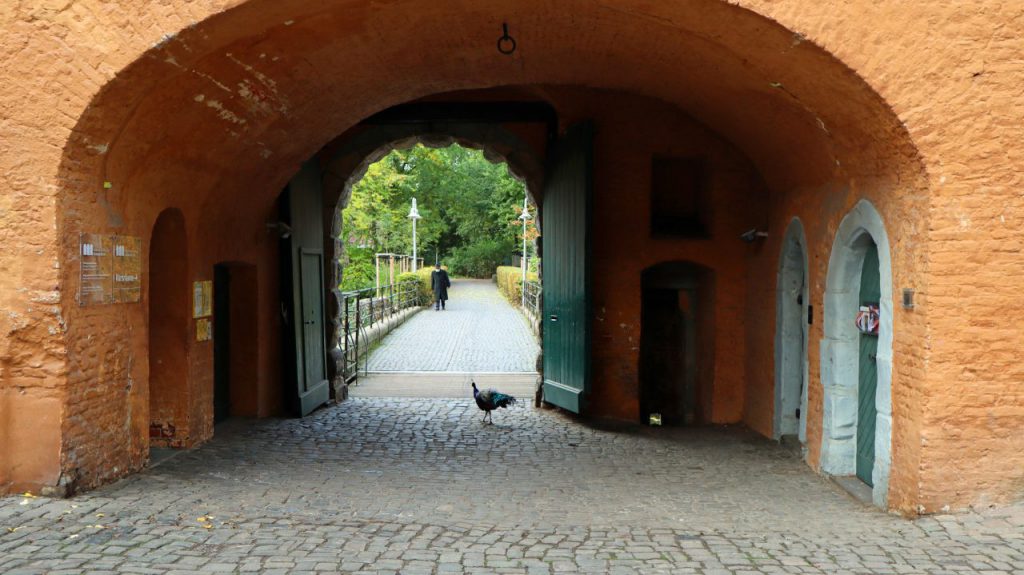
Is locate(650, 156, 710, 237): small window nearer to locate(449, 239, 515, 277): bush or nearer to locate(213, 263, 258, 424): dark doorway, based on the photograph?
locate(213, 263, 258, 424): dark doorway

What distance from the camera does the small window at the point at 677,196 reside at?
9.16m

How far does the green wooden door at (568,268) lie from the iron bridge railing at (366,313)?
3338 mm

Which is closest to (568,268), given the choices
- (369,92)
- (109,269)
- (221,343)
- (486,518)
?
(369,92)

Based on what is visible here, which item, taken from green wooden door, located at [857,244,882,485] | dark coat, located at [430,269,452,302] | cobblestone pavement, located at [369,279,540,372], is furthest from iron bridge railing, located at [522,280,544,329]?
green wooden door, located at [857,244,882,485]

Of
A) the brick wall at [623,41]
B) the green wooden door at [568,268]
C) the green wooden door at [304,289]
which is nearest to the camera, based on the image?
the brick wall at [623,41]

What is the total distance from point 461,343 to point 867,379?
12.4 meters

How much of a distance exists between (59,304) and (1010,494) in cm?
603

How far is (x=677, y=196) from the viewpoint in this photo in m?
9.32

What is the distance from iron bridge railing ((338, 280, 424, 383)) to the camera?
490 inches

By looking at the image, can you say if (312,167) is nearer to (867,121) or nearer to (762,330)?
(762,330)

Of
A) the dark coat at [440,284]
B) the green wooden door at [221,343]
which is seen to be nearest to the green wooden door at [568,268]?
the green wooden door at [221,343]

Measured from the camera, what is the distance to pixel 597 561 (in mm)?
4344

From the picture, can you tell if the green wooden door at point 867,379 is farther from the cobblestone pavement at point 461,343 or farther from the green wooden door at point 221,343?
the cobblestone pavement at point 461,343

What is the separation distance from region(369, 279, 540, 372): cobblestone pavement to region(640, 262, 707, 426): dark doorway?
4352mm
